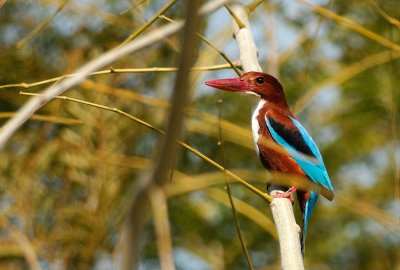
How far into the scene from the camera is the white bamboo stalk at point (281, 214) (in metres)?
2.07

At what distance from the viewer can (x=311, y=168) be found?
3.76 metres

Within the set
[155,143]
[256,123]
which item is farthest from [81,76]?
[155,143]

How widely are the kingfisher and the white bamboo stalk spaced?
1.79 ft

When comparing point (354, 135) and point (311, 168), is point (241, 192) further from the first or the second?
point (311, 168)

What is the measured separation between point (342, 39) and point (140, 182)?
5.86m

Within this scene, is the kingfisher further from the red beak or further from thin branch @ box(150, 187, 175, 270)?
thin branch @ box(150, 187, 175, 270)

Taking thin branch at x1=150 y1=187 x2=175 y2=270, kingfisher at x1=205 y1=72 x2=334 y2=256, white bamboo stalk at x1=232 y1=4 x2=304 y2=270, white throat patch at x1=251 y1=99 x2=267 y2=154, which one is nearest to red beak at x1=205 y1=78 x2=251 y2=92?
kingfisher at x1=205 y1=72 x2=334 y2=256

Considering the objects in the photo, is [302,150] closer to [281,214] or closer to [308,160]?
[308,160]

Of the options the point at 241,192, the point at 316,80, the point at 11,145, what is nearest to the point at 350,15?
the point at 316,80

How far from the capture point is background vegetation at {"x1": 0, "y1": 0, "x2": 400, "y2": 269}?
5406 millimetres

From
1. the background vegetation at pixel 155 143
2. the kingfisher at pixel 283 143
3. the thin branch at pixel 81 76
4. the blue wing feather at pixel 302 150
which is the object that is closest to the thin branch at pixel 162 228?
the thin branch at pixel 81 76

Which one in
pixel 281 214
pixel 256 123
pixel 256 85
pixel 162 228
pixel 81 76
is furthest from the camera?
pixel 256 123

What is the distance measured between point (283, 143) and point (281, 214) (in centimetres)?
151

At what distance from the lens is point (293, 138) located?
3875mm
